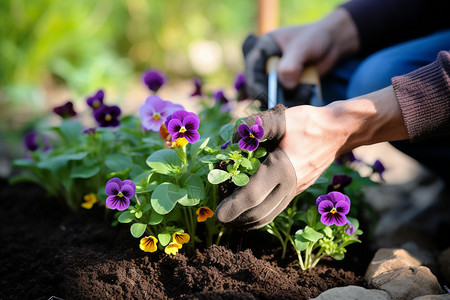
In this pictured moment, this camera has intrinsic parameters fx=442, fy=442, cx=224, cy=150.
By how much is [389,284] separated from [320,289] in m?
0.23

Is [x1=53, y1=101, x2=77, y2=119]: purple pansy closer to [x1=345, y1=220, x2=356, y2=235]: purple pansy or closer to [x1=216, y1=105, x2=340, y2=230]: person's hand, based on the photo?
[x1=216, y1=105, x2=340, y2=230]: person's hand

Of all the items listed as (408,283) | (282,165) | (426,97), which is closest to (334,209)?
(282,165)

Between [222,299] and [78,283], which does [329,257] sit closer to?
[222,299]

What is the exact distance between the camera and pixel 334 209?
142 centimetres

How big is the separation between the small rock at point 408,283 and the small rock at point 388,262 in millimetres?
34

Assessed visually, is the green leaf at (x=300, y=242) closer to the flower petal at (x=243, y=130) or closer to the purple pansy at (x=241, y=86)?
the flower petal at (x=243, y=130)

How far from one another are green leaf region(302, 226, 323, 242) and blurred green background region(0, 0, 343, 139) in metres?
2.79

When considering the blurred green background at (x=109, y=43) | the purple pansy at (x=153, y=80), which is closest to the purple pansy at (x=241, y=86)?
the purple pansy at (x=153, y=80)

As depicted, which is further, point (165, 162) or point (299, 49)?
point (299, 49)

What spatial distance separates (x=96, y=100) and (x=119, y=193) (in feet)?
2.43

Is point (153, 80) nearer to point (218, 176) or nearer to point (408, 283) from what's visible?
point (218, 176)

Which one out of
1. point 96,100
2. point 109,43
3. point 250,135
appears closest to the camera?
point 250,135

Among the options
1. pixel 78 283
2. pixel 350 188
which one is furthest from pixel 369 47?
pixel 78 283

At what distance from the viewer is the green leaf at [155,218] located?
143cm
